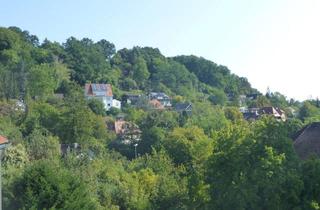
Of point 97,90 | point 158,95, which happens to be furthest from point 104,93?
point 158,95

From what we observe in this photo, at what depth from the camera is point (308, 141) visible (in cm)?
3169

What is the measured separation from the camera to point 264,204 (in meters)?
19.7

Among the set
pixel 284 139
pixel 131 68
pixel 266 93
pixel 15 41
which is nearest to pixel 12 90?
pixel 15 41

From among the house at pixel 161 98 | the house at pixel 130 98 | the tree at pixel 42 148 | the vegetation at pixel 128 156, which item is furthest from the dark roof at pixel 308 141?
the house at pixel 161 98

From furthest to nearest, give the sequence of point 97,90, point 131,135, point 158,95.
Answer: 1. point 158,95
2. point 97,90
3. point 131,135

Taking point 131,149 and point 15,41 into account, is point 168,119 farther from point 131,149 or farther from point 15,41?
point 15,41

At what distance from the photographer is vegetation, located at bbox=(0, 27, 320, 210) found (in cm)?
1994

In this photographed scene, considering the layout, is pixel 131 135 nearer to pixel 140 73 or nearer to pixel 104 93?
pixel 104 93

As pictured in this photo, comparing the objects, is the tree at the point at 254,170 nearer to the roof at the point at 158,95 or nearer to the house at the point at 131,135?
the house at the point at 131,135

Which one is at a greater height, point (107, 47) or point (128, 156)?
point (107, 47)

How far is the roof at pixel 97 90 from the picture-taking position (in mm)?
76662

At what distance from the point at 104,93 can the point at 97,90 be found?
3.28 feet

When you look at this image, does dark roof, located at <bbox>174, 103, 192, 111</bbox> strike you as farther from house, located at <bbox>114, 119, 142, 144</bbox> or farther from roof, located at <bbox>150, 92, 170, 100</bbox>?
Result: house, located at <bbox>114, 119, 142, 144</bbox>

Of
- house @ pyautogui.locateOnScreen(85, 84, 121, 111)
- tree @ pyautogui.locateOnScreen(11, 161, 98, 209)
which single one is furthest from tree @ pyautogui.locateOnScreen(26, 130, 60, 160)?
house @ pyautogui.locateOnScreen(85, 84, 121, 111)
